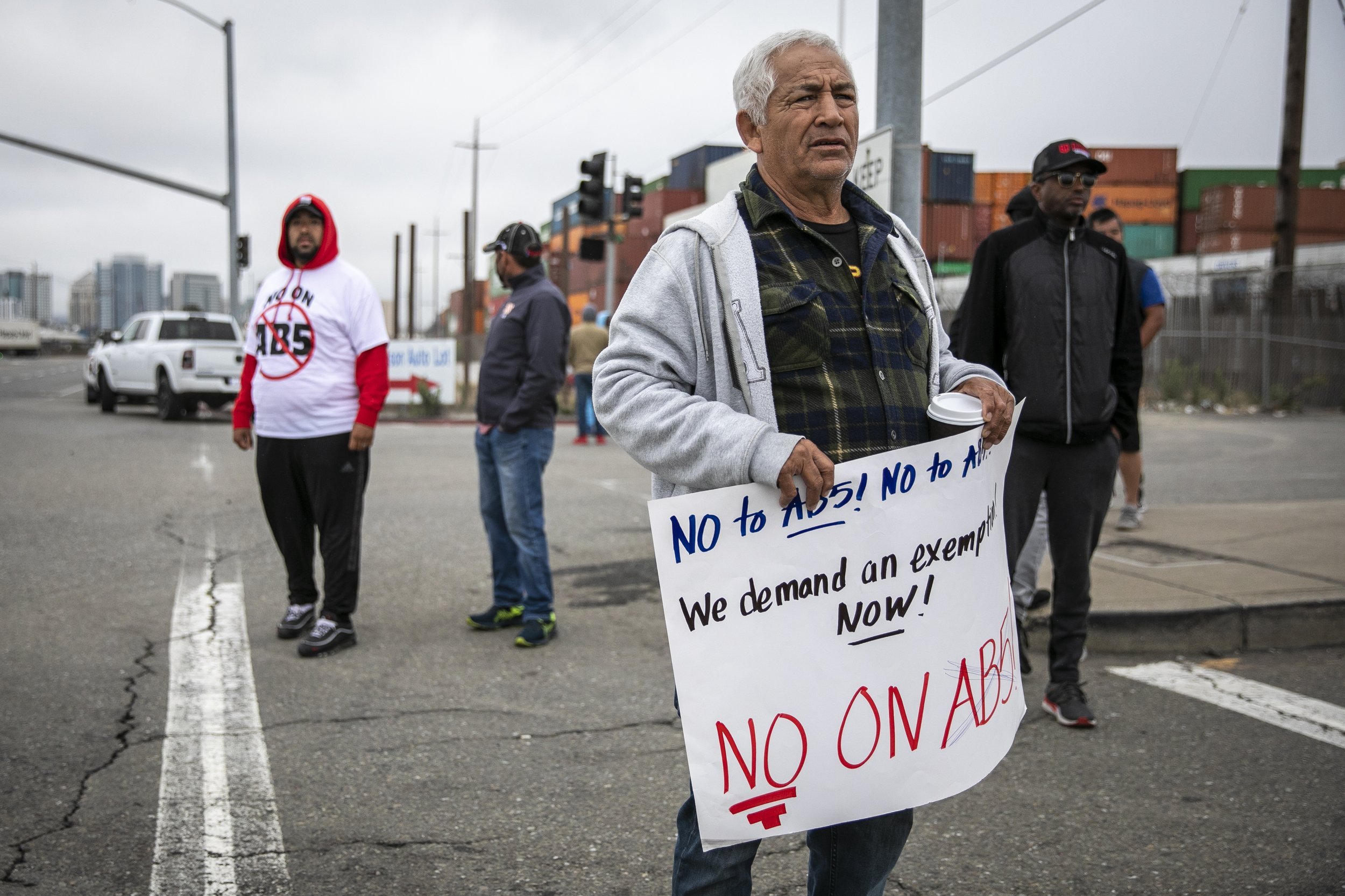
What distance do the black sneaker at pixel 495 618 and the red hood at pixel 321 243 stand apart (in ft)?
6.07

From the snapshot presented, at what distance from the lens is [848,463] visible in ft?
6.10

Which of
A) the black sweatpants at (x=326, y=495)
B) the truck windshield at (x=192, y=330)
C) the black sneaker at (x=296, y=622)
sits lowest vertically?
the black sneaker at (x=296, y=622)

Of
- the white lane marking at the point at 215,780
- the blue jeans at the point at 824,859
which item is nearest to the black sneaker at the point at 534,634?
the white lane marking at the point at 215,780

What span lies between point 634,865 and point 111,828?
149 centimetres

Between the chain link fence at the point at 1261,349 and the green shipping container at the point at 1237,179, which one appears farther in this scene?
the green shipping container at the point at 1237,179

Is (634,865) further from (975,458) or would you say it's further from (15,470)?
(15,470)

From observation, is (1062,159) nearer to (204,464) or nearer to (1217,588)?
(1217,588)

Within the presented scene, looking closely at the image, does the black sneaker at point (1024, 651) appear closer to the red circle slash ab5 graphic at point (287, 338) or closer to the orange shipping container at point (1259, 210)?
the red circle slash ab5 graphic at point (287, 338)

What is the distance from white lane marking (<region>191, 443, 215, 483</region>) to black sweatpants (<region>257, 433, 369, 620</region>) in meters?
6.58

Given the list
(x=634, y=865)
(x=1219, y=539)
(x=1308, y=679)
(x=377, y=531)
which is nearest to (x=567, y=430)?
(x=377, y=531)

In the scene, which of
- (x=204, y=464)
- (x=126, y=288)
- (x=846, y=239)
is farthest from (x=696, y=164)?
(x=126, y=288)

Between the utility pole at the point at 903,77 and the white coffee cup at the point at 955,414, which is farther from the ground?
the utility pole at the point at 903,77

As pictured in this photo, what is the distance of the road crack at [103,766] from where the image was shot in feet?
9.37

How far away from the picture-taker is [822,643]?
1888mm
